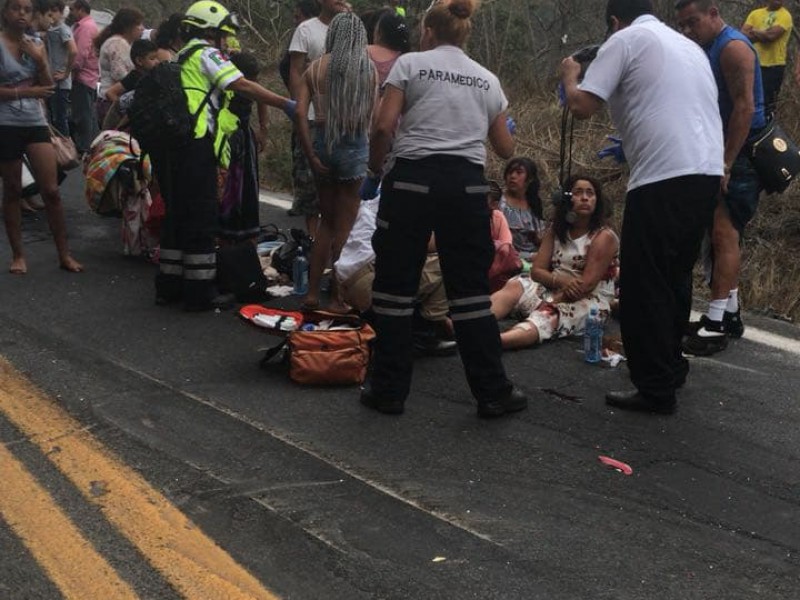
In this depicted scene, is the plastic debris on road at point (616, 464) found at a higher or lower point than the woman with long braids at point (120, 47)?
lower

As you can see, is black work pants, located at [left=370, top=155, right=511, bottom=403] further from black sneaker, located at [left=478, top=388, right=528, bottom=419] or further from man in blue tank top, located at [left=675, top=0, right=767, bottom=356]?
man in blue tank top, located at [left=675, top=0, right=767, bottom=356]

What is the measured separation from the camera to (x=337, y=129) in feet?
19.8

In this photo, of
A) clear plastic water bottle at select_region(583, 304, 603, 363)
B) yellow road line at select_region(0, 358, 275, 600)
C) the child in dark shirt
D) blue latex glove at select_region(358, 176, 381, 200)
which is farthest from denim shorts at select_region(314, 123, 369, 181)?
yellow road line at select_region(0, 358, 275, 600)

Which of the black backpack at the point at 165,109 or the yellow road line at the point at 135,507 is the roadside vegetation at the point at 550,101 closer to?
the black backpack at the point at 165,109

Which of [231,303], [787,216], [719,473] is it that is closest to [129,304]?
[231,303]

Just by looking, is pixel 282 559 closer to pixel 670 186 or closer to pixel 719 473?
pixel 719 473

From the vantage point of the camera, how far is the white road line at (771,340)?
590cm

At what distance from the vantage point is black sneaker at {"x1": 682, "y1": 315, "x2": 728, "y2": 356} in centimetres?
580

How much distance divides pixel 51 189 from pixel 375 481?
13.7ft

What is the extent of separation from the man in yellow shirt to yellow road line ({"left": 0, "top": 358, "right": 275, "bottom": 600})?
774 centimetres

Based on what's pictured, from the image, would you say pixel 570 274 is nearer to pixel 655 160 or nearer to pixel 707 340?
pixel 707 340

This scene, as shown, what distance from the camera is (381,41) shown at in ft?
20.5

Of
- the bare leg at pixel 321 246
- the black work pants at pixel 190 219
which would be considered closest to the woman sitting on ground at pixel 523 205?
the bare leg at pixel 321 246

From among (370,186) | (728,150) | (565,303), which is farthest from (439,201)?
(728,150)
